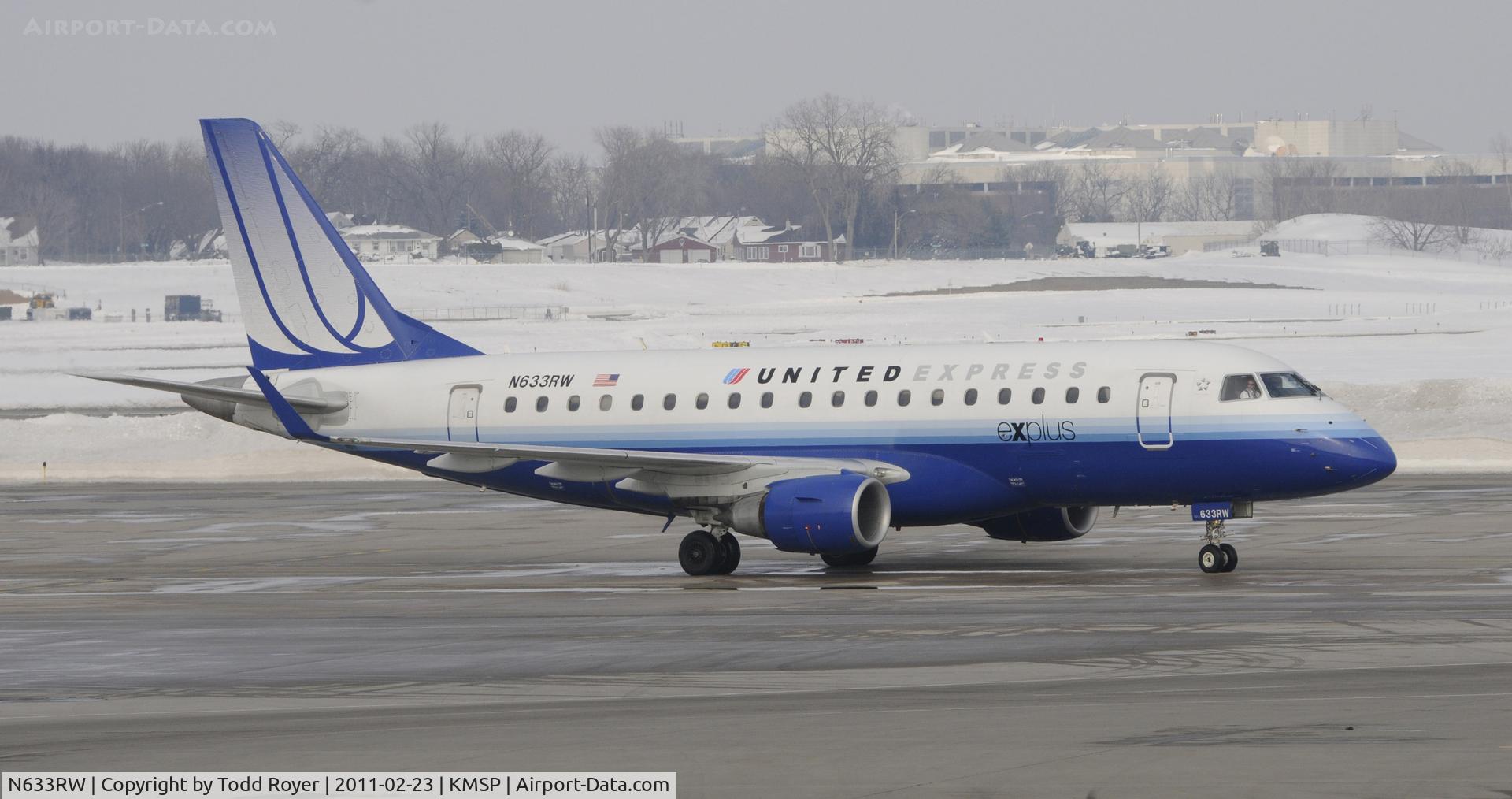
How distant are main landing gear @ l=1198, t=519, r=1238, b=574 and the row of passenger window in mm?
2466

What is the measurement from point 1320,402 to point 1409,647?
9.19 metres

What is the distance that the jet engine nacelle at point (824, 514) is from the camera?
2914cm

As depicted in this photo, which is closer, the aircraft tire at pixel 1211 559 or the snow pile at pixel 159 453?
the aircraft tire at pixel 1211 559

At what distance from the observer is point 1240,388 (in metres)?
29.0

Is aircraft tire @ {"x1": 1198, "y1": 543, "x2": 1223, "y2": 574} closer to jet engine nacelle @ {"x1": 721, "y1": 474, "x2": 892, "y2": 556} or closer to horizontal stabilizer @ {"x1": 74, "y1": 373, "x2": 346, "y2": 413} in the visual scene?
jet engine nacelle @ {"x1": 721, "y1": 474, "x2": 892, "y2": 556}

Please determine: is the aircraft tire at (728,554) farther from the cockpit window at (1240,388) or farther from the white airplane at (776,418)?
the cockpit window at (1240,388)

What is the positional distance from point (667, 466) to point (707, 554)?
5.27 ft

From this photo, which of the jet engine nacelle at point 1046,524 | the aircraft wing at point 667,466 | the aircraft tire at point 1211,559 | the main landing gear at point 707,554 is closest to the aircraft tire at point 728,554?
the main landing gear at point 707,554

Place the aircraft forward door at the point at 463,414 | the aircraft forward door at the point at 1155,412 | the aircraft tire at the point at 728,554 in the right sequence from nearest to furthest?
the aircraft forward door at the point at 1155,412 → the aircraft tire at the point at 728,554 → the aircraft forward door at the point at 463,414

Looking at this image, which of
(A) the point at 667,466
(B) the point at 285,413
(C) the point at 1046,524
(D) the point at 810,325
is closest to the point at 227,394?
(B) the point at 285,413

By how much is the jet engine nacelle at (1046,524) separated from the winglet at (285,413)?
12.0 metres

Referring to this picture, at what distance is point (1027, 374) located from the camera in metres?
30.4

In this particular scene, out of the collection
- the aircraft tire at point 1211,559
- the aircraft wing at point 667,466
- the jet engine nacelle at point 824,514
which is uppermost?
the aircraft wing at point 667,466

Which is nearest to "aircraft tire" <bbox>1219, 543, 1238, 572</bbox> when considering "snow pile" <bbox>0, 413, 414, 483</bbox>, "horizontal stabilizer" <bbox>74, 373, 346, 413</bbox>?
"horizontal stabilizer" <bbox>74, 373, 346, 413</bbox>
